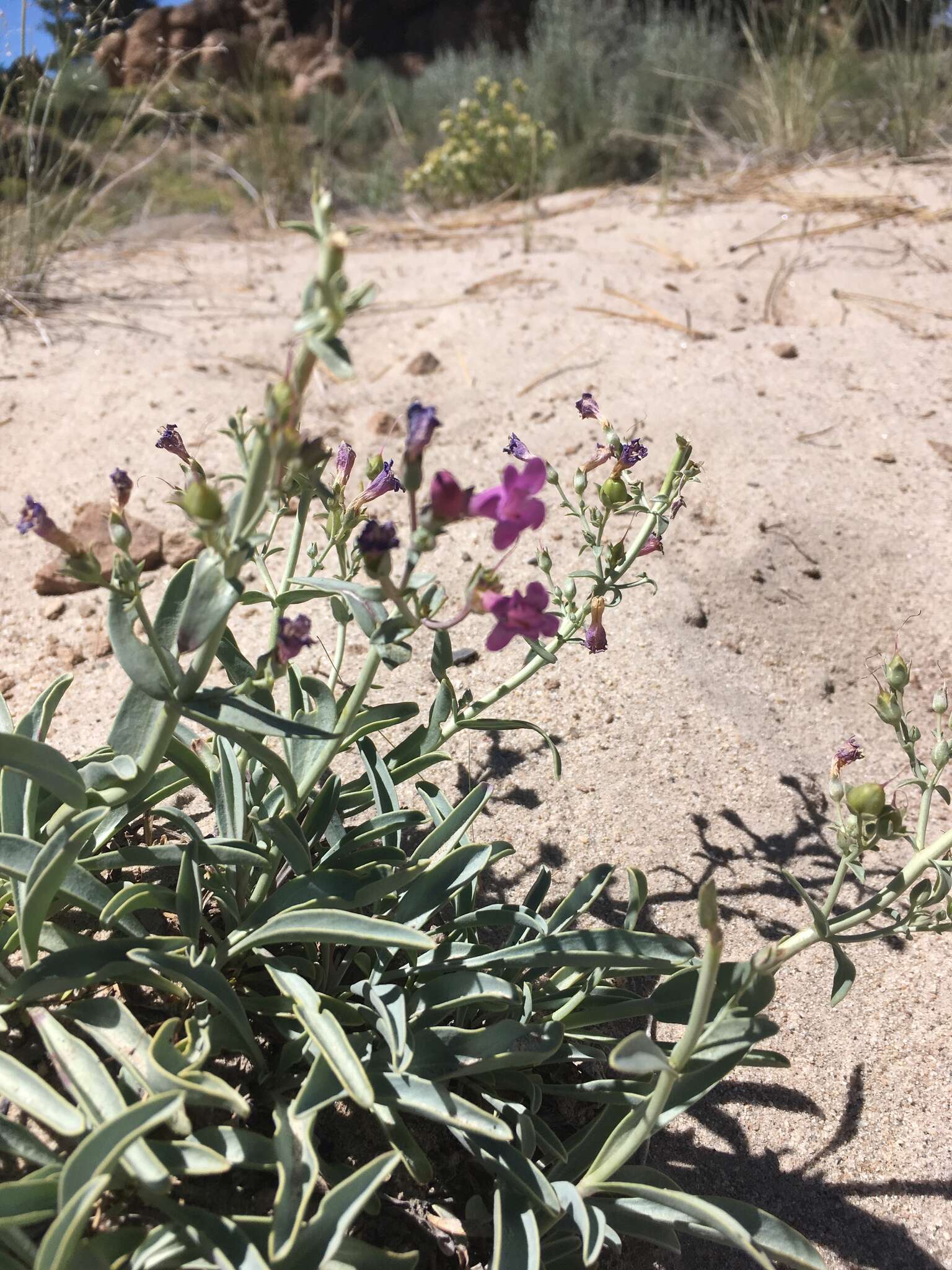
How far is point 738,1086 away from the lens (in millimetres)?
1750

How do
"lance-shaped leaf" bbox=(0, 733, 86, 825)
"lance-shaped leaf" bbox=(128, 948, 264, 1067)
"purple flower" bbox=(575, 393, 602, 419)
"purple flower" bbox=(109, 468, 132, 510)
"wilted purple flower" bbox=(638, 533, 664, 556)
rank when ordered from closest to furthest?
"lance-shaped leaf" bbox=(0, 733, 86, 825), "lance-shaped leaf" bbox=(128, 948, 264, 1067), "purple flower" bbox=(109, 468, 132, 510), "wilted purple flower" bbox=(638, 533, 664, 556), "purple flower" bbox=(575, 393, 602, 419)

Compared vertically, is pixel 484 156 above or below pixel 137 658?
above

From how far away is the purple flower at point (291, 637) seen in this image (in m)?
1.19

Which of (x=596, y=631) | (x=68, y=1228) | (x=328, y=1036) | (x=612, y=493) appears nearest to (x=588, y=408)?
(x=612, y=493)

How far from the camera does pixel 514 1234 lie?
49.3 inches

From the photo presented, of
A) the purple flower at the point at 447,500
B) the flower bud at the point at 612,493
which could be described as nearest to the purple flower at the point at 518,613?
the purple flower at the point at 447,500

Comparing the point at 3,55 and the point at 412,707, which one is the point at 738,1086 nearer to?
the point at 412,707

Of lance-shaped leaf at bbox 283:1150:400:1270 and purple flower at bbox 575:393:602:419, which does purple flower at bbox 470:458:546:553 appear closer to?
purple flower at bbox 575:393:602:419

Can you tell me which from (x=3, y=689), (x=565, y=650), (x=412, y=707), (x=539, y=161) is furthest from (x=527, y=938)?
(x=539, y=161)

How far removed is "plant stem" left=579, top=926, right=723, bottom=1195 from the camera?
3.68 feet

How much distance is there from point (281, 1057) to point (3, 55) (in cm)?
342

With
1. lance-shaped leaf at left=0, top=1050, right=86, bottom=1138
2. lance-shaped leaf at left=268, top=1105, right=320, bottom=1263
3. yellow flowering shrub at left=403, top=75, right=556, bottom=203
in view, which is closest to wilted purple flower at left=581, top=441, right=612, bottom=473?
lance-shaped leaf at left=268, top=1105, right=320, bottom=1263

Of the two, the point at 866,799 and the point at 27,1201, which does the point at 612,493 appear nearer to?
the point at 866,799

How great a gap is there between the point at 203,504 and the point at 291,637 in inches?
8.8
